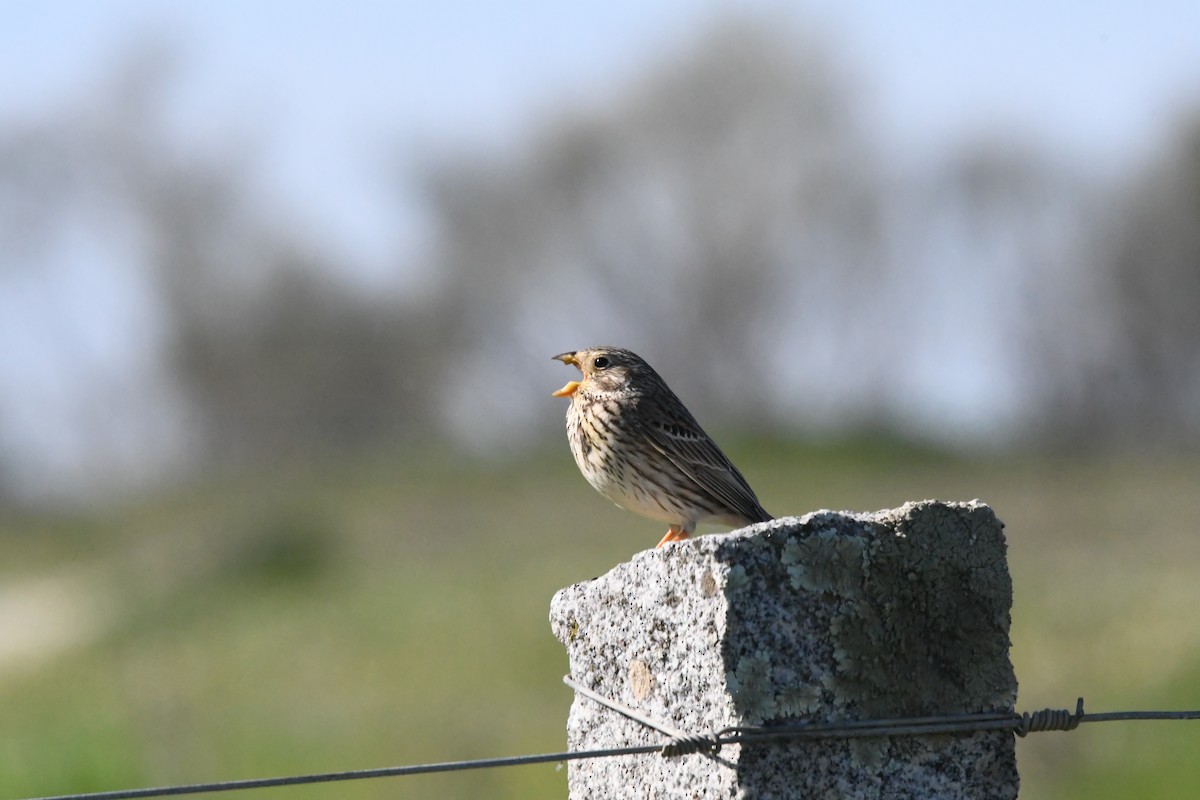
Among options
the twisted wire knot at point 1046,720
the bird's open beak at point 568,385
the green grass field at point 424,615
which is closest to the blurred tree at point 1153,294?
the green grass field at point 424,615

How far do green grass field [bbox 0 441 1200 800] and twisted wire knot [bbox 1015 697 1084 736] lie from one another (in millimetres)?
9023

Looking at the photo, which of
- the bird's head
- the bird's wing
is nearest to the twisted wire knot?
the bird's wing

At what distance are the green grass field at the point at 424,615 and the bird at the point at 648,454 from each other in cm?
702

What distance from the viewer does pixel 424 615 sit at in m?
19.3

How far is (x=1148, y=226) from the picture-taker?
123 feet

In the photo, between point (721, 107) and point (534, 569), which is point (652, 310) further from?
point (534, 569)

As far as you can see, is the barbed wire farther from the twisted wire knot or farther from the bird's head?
the bird's head

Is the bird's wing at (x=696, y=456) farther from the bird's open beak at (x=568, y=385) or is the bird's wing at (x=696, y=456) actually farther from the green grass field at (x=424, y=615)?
the green grass field at (x=424, y=615)

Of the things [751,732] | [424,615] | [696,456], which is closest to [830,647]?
[751,732]

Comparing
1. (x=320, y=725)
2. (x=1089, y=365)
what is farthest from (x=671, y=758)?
(x=1089, y=365)

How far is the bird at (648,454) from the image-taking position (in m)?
5.84

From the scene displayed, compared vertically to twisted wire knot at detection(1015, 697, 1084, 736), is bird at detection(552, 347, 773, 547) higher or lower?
higher

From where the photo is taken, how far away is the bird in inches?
230

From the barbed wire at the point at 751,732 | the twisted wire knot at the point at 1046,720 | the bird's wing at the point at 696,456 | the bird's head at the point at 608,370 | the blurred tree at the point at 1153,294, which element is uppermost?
the blurred tree at the point at 1153,294
